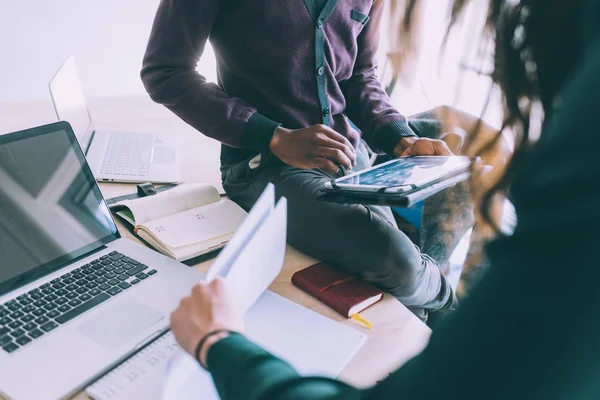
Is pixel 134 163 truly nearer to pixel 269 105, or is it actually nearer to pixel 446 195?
pixel 269 105

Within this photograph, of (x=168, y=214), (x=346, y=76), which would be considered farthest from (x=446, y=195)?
(x=168, y=214)

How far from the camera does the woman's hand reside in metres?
0.50

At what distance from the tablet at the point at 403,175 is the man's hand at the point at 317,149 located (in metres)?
0.08

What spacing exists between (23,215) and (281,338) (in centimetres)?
44

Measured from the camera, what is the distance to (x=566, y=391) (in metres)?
0.33

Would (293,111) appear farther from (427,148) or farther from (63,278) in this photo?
(63,278)

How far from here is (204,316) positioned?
0.51 meters

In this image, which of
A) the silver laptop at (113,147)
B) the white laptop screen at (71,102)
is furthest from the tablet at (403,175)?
the white laptop screen at (71,102)

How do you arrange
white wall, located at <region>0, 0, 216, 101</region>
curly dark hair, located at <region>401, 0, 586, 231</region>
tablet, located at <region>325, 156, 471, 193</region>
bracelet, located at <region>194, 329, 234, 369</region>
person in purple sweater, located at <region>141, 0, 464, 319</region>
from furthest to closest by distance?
white wall, located at <region>0, 0, 216, 101</region> < person in purple sweater, located at <region>141, 0, 464, 319</region> < tablet, located at <region>325, 156, 471, 193</region> < bracelet, located at <region>194, 329, 234, 369</region> < curly dark hair, located at <region>401, 0, 586, 231</region>

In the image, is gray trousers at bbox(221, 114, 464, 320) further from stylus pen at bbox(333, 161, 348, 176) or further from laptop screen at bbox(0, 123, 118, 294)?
laptop screen at bbox(0, 123, 118, 294)

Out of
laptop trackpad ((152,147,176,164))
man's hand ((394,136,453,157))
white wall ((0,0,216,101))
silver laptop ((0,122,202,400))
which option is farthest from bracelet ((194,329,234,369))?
white wall ((0,0,216,101))

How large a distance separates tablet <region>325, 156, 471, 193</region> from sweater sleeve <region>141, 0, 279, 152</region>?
257 millimetres

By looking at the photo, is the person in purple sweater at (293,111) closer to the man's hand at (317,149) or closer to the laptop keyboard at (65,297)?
the man's hand at (317,149)

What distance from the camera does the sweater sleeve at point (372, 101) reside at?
1.17m
